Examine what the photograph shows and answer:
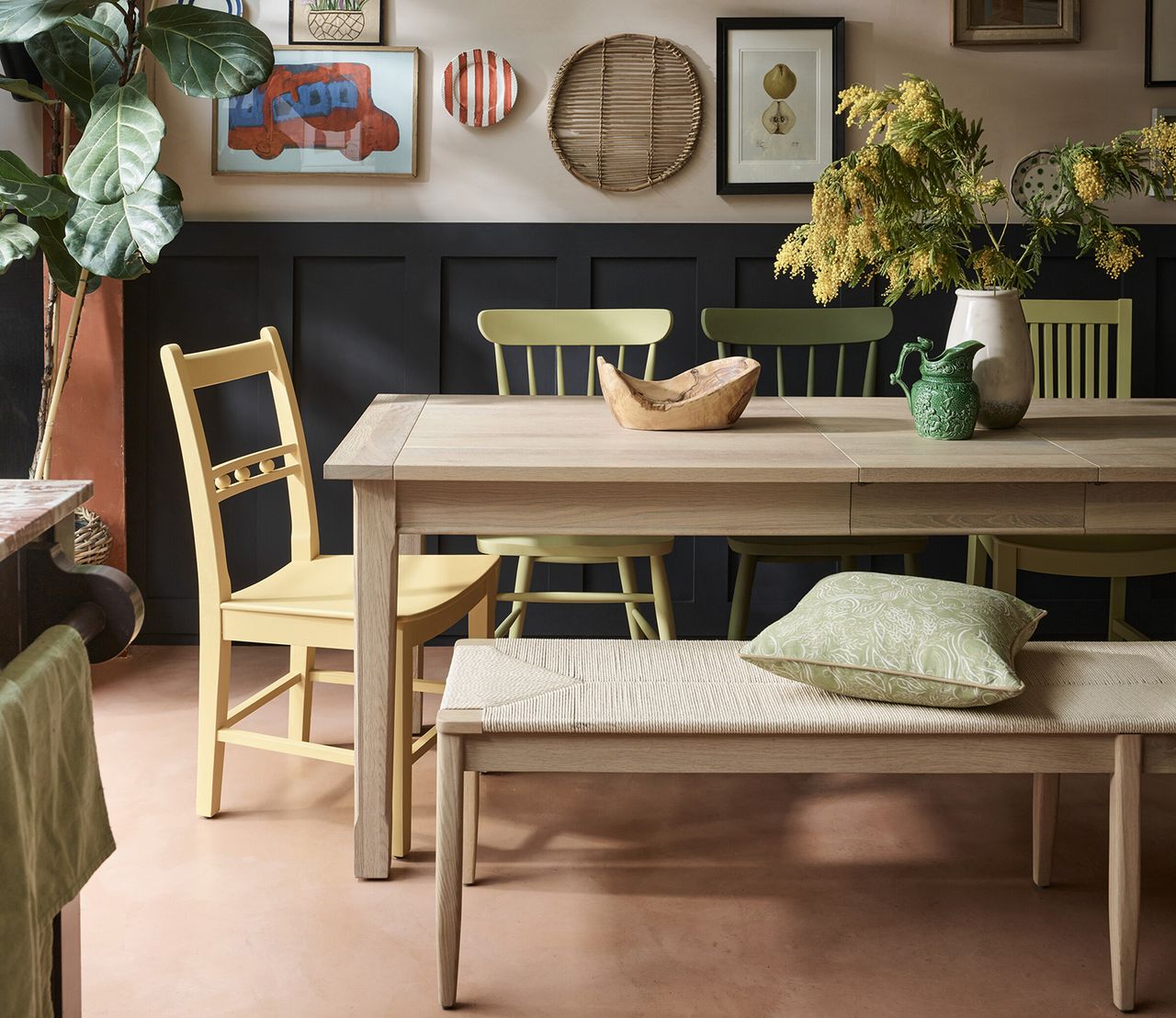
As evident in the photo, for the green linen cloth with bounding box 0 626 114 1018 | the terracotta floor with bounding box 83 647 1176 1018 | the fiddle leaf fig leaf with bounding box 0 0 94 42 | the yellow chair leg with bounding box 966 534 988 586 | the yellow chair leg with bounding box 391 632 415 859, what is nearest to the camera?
the green linen cloth with bounding box 0 626 114 1018

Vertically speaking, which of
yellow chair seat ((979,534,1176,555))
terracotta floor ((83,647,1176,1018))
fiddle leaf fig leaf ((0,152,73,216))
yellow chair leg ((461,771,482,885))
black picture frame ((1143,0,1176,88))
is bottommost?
terracotta floor ((83,647,1176,1018))

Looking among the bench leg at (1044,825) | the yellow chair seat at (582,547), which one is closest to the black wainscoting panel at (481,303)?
the yellow chair seat at (582,547)

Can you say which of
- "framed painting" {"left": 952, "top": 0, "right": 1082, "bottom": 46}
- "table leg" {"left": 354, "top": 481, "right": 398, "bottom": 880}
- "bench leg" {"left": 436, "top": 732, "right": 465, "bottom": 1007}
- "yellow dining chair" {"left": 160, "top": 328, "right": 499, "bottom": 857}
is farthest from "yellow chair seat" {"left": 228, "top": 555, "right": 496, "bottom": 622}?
"framed painting" {"left": 952, "top": 0, "right": 1082, "bottom": 46}

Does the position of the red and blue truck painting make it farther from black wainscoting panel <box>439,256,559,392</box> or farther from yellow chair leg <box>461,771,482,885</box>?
yellow chair leg <box>461,771,482,885</box>

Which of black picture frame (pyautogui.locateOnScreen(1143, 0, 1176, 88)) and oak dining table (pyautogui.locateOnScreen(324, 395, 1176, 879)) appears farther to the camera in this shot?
black picture frame (pyautogui.locateOnScreen(1143, 0, 1176, 88))

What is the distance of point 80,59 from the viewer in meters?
2.95

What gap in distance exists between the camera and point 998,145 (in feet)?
11.6

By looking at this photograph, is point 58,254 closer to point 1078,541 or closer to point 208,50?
point 208,50

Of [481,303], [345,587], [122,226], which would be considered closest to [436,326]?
[481,303]

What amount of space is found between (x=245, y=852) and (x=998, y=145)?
273cm

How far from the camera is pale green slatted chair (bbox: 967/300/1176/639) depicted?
2.77 metres

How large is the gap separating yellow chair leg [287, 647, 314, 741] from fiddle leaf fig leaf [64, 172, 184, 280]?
0.94m

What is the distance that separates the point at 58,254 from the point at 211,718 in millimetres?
1304

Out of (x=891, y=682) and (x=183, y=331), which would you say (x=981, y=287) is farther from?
(x=183, y=331)
